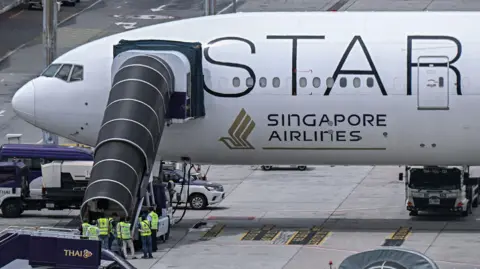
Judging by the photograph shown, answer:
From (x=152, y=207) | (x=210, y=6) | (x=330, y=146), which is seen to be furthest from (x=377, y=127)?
(x=210, y=6)

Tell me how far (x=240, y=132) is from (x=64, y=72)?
690cm

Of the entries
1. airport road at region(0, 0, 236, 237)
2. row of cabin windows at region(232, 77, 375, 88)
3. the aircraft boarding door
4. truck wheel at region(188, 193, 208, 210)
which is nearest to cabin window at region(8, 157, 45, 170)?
truck wheel at region(188, 193, 208, 210)

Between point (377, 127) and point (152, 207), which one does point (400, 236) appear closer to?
point (377, 127)

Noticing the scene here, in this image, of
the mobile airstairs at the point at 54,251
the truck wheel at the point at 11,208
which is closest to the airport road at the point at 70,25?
the truck wheel at the point at 11,208

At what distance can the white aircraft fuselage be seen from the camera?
167 feet

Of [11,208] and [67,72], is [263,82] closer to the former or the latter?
[67,72]

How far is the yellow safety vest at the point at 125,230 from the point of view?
47562mm

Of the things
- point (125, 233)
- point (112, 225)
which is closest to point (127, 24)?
point (125, 233)

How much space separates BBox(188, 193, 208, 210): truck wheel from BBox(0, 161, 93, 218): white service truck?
4551 millimetres

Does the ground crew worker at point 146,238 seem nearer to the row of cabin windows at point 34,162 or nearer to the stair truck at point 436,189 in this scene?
the row of cabin windows at point 34,162

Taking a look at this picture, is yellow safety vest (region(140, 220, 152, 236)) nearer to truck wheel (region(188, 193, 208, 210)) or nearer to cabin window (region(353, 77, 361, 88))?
cabin window (region(353, 77, 361, 88))

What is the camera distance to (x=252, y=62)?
169 feet

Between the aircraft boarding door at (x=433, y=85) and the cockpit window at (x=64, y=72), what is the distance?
41.7 ft

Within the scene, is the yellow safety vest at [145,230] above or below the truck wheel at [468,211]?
above
